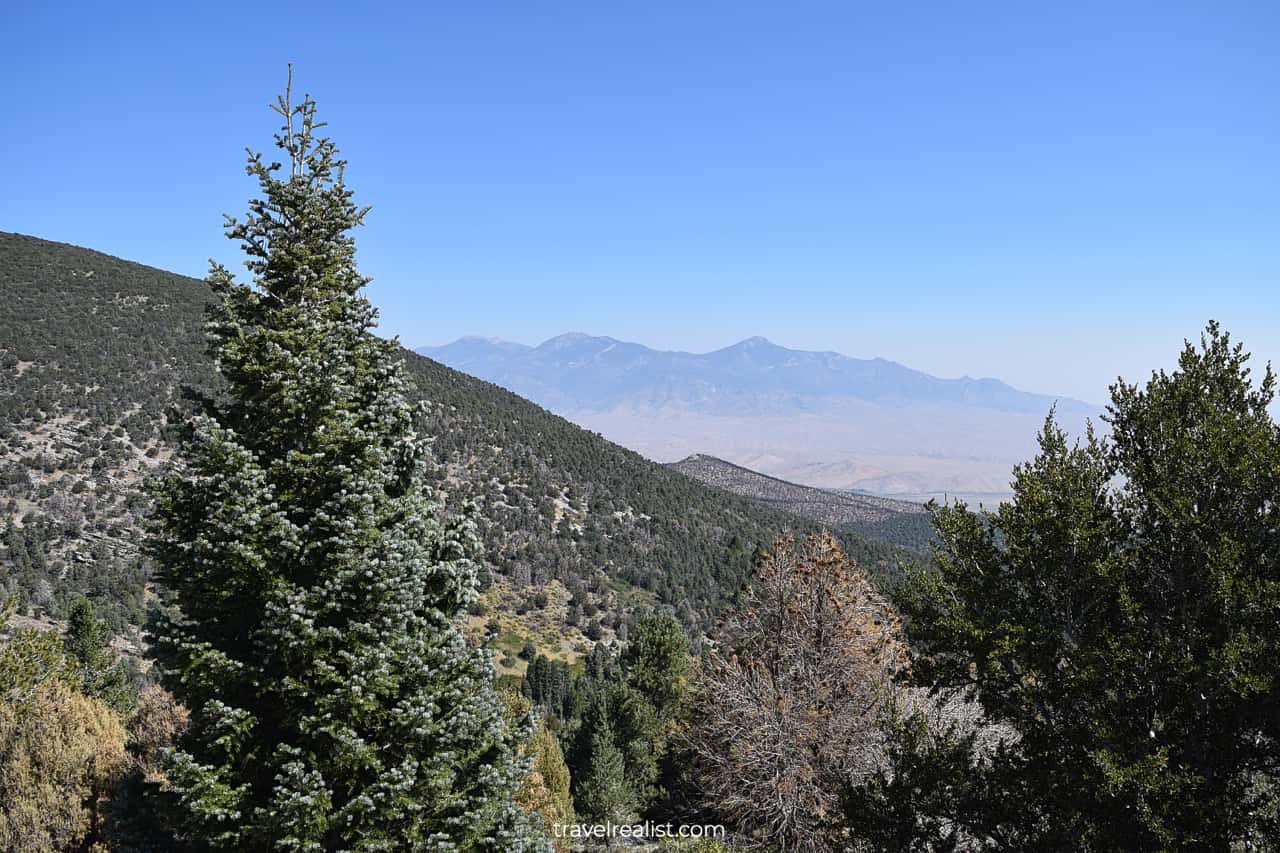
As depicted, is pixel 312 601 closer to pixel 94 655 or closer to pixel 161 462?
pixel 94 655

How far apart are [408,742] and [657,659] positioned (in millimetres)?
24452

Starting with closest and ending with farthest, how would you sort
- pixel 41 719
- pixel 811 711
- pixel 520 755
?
pixel 520 755 < pixel 41 719 < pixel 811 711

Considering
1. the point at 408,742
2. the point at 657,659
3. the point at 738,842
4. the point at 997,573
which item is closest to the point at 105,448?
the point at 657,659

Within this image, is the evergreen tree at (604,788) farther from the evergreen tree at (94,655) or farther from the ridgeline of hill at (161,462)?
the evergreen tree at (94,655)

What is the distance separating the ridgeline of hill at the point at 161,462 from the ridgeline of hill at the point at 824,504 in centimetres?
4658

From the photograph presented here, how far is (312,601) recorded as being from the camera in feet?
29.3

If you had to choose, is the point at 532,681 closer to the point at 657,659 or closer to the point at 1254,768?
the point at 657,659

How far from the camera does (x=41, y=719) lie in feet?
49.7

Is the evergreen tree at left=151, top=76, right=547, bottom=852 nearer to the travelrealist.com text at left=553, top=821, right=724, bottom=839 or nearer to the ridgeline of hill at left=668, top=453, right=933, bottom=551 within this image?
the travelrealist.com text at left=553, top=821, right=724, bottom=839

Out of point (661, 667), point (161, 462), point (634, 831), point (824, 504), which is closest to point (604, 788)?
point (634, 831)

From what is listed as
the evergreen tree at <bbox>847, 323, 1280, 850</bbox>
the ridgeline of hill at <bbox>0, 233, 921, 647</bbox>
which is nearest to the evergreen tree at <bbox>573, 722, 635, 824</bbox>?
the ridgeline of hill at <bbox>0, 233, 921, 647</bbox>

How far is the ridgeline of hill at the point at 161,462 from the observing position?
148 feet

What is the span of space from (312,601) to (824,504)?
5926 inches

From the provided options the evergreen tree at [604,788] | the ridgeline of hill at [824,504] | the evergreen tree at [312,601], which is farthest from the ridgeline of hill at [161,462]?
the ridgeline of hill at [824,504]
